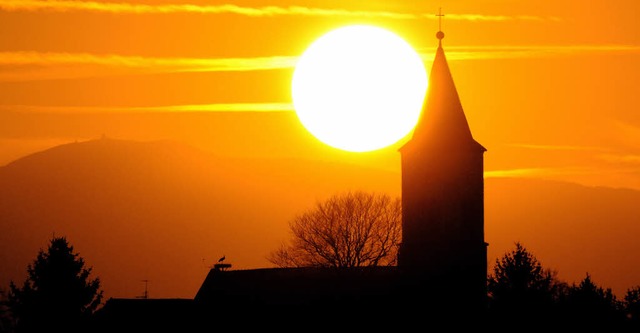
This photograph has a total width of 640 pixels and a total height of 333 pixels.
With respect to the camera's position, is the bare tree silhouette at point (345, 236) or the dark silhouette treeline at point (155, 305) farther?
the bare tree silhouette at point (345, 236)

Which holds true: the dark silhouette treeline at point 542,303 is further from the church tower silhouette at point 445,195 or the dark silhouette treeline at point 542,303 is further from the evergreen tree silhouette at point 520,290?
the church tower silhouette at point 445,195

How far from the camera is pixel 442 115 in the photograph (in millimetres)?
57844

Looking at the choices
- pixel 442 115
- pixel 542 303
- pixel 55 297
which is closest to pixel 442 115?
pixel 442 115

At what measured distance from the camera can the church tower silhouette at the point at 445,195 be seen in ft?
189

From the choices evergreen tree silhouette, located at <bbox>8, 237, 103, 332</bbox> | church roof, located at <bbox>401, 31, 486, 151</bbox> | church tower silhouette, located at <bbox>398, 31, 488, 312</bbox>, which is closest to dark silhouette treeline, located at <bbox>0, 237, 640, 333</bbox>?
evergreen tree silhouette, located at <bbox>8, 237, 103, 332</bbox>

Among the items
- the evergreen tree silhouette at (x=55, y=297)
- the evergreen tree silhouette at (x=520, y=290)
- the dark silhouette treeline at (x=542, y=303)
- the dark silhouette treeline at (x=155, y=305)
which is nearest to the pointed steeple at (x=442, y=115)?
the dark silhouette treeline at (x=542, y=303)

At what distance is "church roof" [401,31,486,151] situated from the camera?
57.6 metres

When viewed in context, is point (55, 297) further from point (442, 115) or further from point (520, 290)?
point (442, 115)

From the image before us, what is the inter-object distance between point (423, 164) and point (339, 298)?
11.0 m

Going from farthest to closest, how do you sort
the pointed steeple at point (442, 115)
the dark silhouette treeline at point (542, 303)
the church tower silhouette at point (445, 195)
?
the dark silhouette treeline at point (542, 303), the pointed steeple at point (442, 115), the church tower silhouette at point (445, 195)

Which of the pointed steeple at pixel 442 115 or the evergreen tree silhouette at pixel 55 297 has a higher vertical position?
the pointed steeple at pixel 442 115

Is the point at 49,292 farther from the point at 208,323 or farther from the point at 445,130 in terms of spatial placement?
the point at 445,130

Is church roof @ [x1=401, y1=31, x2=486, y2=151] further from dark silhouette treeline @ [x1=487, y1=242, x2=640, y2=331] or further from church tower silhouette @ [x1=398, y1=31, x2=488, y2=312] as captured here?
dark silhouette treeline @ [x1=487, y1=242, x2=640, y2=331]

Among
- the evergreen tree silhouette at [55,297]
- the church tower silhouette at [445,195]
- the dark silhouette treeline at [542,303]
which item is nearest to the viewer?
the church tower silhouette at [445,195]
